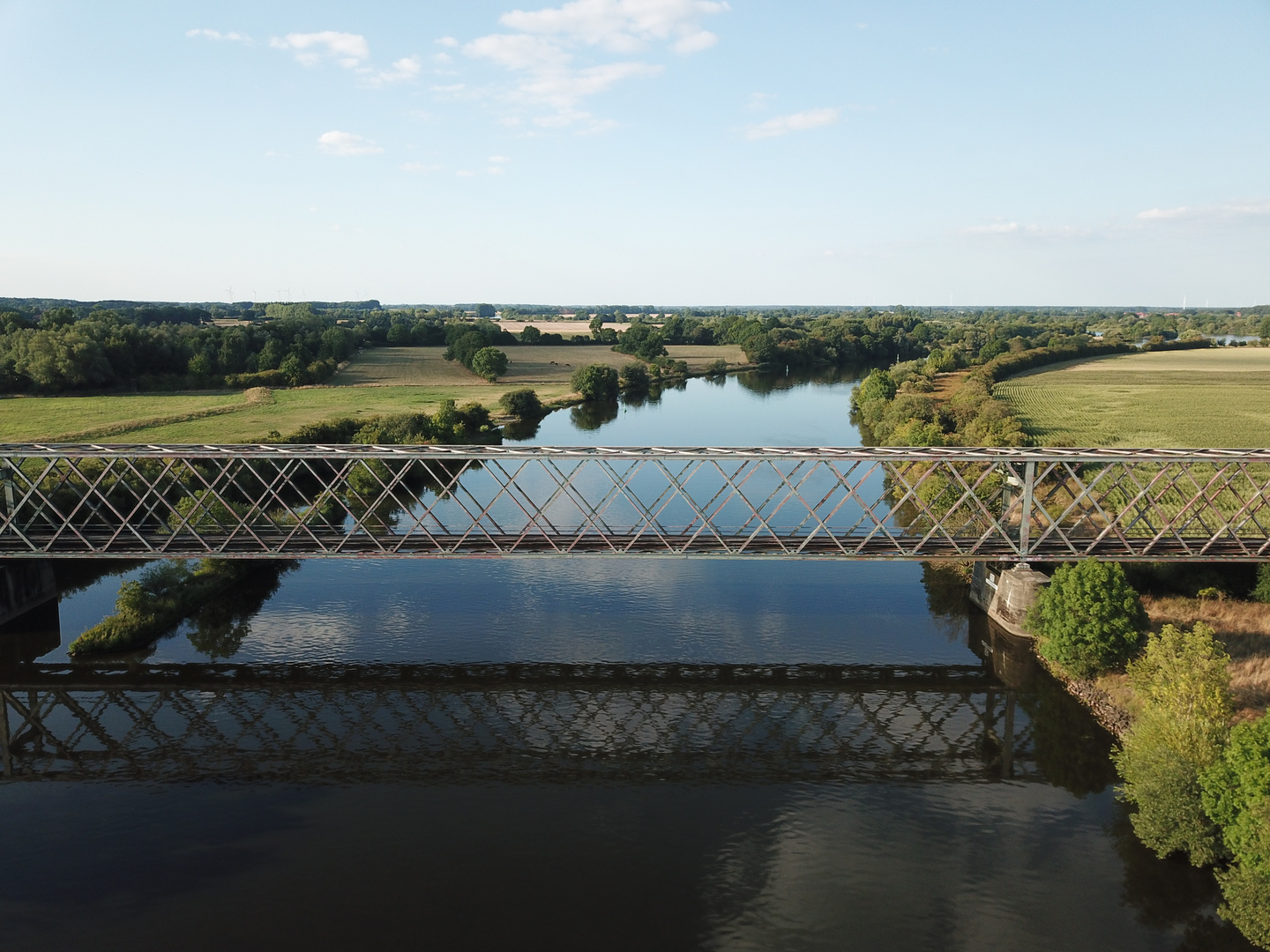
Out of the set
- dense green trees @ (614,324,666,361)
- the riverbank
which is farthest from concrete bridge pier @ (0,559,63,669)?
dense green trees @ (614,324,666,361)

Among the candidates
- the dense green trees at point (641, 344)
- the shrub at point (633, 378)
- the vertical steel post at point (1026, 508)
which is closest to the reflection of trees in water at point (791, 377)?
the dense green trees at point (641, 344)

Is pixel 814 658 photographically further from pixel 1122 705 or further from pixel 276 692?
pixel 276 692

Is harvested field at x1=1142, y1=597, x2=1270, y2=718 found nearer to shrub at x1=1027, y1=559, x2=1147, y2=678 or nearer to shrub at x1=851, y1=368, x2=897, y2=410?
shrub at x1=1027, y1=559, x2=1147, y2=678

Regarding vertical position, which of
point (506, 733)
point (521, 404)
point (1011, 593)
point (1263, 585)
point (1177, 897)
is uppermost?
point (521, 404)

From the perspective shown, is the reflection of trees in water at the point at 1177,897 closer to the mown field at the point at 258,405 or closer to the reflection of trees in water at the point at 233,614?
the reflection of trees in water at the point at 233,614

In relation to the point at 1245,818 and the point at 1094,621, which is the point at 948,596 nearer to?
Answer: the point at 1094,621

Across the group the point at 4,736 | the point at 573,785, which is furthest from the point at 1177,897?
the point at 4,736
